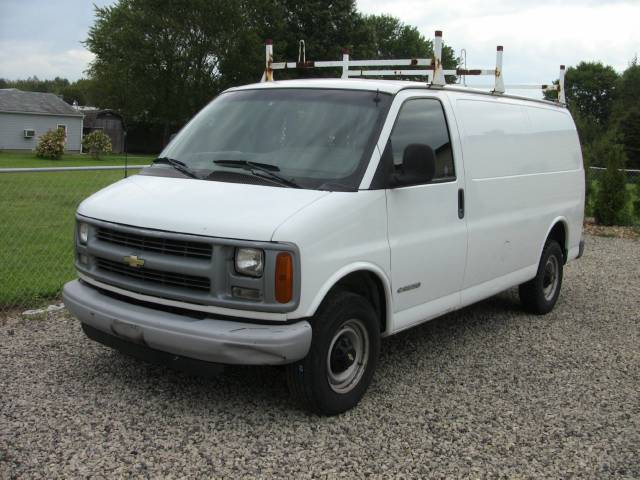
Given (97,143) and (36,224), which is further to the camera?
(97,143)

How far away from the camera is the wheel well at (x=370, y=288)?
471cm

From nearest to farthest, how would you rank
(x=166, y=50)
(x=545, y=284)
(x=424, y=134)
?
1. (x=424, y=134)
2. (x=545, y=284)
3. (x=166, y=50)

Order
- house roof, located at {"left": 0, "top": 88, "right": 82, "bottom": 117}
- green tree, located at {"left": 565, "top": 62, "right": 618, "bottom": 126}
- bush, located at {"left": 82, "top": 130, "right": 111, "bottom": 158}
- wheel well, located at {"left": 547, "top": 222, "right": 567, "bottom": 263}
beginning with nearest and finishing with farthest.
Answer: wheel well, located at {"left": 547, "top": 222, "right": 567, "bottom": 263} < bush, located at {"left": 82, "top": 130, "right": 111, "bottom": 158} < house roof, located at {"left": 0, "top": 88, "right": 82, "bottom": 117} < green tree, located at {"left": 565, "top": 62, "right": 618, "bottom": 126}

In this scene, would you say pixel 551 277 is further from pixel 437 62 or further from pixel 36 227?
pixel 36 227

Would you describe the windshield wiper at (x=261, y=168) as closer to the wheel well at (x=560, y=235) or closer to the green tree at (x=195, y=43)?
the wheel well at (x=560, y=235)

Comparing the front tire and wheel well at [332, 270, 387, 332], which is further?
wheel well at [332, 270, 387, 332]

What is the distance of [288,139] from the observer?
4.95 metres

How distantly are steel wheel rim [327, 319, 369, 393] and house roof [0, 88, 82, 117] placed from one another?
50379 millimetres

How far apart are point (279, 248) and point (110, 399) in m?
1.75

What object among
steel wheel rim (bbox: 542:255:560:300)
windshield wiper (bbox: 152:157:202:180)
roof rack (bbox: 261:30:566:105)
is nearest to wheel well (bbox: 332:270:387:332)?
windshield wiper (bbox: 152:157:202:180)

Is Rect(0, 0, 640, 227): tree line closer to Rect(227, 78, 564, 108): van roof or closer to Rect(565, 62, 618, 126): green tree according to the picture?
Rect(565, 62, 618, 126): green tree

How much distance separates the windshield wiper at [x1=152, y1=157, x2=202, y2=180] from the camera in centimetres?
493

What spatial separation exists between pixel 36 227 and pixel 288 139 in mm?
3412

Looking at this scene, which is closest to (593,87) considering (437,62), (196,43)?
(196,43)
